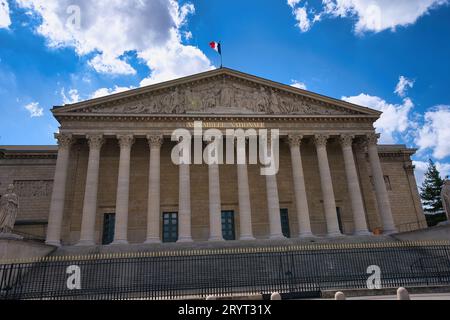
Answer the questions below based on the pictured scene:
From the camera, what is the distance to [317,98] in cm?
2641

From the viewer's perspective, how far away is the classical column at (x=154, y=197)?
21844 mm

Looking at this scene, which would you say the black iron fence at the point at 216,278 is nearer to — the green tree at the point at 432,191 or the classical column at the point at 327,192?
the classical column at the point at 327,192

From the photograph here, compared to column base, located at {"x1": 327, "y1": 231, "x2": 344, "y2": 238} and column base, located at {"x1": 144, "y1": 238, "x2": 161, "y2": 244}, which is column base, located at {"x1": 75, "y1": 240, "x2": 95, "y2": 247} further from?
column base, located at {"x1": 327, "y1": 231, "x2": 344, "y2": 238}

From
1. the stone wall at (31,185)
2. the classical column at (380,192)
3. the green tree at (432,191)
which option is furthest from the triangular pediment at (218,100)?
the green tree at (432,191)

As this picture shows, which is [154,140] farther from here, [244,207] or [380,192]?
[380,192]

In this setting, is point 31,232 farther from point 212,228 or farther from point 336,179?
A: point 336,179

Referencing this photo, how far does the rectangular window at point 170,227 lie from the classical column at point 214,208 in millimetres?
4167

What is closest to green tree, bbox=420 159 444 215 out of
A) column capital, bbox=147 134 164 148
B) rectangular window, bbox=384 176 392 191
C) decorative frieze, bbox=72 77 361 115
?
rectangular window, bbox=384 176 392 191

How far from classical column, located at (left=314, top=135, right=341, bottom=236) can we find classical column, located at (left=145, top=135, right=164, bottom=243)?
12241mm

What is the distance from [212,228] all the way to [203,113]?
8586 millimetres

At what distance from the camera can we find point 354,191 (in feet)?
80.5

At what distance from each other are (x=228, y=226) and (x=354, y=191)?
398 inches

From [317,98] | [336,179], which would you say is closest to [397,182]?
[336,179]
